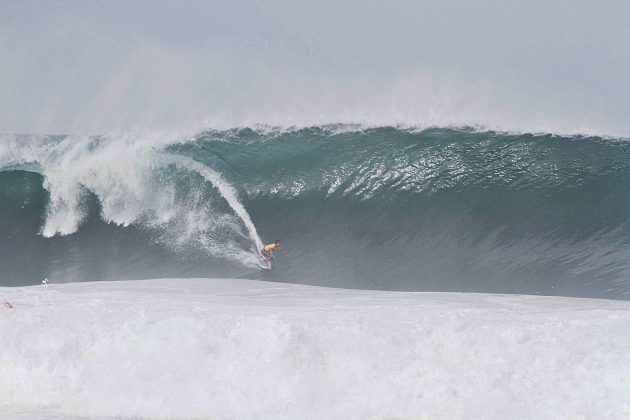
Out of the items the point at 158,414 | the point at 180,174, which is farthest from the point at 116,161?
the point at 158,414

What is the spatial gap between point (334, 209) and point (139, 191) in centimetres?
399

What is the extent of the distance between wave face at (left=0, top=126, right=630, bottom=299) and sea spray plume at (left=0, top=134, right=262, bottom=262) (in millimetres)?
29

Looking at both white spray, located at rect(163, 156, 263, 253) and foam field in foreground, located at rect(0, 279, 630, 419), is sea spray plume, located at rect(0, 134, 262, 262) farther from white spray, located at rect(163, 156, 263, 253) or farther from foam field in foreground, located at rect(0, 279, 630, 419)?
foam field in foreground, located at rect(0, 279, 630, 419)

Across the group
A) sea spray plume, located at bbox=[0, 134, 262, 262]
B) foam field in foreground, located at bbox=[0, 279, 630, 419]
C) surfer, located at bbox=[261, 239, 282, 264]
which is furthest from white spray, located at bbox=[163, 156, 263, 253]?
foam field in foreground, located at bbox=[0, 279, 630, 419]

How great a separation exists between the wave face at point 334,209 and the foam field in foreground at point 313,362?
3216 mm

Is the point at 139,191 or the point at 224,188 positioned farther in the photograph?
the point at 139,191

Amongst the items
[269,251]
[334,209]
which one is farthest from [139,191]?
[334,209]

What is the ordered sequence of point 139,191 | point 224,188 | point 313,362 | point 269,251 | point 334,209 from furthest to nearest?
point 139,191 → point 224,188 → point 334,209 → point 269,251 → point 313,362

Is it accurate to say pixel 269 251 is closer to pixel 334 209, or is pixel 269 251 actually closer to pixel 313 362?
pixel 334 209

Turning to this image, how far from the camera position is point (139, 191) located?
14.9 metres

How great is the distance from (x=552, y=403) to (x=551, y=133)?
850 centimetres

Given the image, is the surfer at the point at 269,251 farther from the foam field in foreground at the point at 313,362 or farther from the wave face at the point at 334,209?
the foam field in foreground at the point at 313,362

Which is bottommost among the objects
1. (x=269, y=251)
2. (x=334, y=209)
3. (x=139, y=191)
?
(x=269, y=251)

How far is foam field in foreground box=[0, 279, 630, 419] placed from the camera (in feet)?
25.9
